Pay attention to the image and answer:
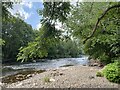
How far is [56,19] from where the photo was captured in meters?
4.49

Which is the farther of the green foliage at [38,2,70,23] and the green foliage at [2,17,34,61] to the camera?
the green foliage at [2,17,34,61]

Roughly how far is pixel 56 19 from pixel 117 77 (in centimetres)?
631

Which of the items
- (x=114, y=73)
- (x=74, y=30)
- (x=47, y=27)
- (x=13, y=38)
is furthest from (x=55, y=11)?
(x=13, y=38)

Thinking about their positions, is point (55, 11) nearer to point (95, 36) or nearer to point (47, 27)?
point (47, 27)

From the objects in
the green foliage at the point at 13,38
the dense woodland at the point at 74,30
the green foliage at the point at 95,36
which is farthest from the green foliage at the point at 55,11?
the green foliage at the point at 13,38

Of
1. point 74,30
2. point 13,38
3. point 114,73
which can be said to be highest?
point 13,38

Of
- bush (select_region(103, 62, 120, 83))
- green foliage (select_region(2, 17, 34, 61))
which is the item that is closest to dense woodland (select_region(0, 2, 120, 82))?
bush (select_region(103, 62, 120, 83))

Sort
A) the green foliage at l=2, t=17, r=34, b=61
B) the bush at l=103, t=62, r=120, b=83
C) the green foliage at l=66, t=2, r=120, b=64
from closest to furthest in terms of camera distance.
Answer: the bush at l=103, t=62, r=120, b=83, the green foliage at l=66, t=2, r=120, b=64, the green foliage at l=2, t=17, r=34, b=61

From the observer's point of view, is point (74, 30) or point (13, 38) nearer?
point (74, 30)

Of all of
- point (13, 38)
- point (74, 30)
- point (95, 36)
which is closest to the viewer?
point (95, 36)

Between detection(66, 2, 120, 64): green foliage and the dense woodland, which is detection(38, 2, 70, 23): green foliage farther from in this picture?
detection(66, 2, 120, 64): green foliage

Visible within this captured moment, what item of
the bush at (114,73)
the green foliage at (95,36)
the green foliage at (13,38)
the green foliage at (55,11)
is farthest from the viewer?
the green foliage at (13,38)

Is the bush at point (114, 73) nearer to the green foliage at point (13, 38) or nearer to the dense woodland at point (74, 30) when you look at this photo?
the dense woodland at point (74, 30)

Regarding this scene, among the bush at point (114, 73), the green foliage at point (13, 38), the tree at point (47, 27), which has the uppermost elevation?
the green foliage at point (13, 38)
